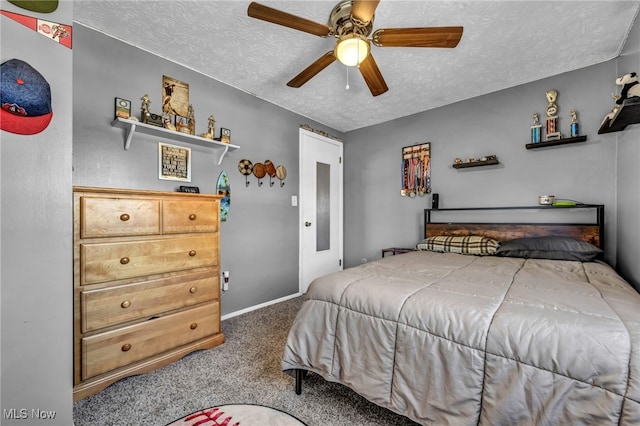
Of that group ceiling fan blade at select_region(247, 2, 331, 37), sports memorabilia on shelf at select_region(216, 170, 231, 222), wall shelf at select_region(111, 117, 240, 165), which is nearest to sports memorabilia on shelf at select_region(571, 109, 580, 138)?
ceiling fan blade at select_region(247, 2, 331, 37)

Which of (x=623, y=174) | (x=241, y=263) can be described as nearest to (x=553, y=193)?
(x=623, y=174)

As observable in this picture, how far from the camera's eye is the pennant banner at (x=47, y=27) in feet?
3.10

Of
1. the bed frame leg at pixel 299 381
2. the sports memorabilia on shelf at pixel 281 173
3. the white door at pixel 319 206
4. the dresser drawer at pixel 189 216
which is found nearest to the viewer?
the bed frame leg at pixel 299 381

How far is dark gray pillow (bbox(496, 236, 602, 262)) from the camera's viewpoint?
212 cm

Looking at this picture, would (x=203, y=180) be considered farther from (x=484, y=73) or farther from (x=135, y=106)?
(x=484, y=73)

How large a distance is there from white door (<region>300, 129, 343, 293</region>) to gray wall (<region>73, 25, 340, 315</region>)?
0.16 meters

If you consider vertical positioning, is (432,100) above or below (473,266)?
above

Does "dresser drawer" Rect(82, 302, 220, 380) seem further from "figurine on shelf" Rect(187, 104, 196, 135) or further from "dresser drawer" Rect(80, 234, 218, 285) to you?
"figurine on shelf" Rect(187, 104, 196, 135)

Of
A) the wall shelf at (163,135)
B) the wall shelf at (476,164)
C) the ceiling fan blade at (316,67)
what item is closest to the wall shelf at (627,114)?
the wall shelf at (476,164)

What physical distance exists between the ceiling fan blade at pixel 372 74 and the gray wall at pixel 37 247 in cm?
156

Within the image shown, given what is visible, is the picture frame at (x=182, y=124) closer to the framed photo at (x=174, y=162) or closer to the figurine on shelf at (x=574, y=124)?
the framed photo at (x=174, y=162)

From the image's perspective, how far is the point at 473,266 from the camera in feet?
6.41

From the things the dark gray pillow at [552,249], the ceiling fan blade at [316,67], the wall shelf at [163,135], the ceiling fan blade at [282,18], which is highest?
the ceiling fan blade at [282,18]

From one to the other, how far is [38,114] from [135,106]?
1.43 meters
